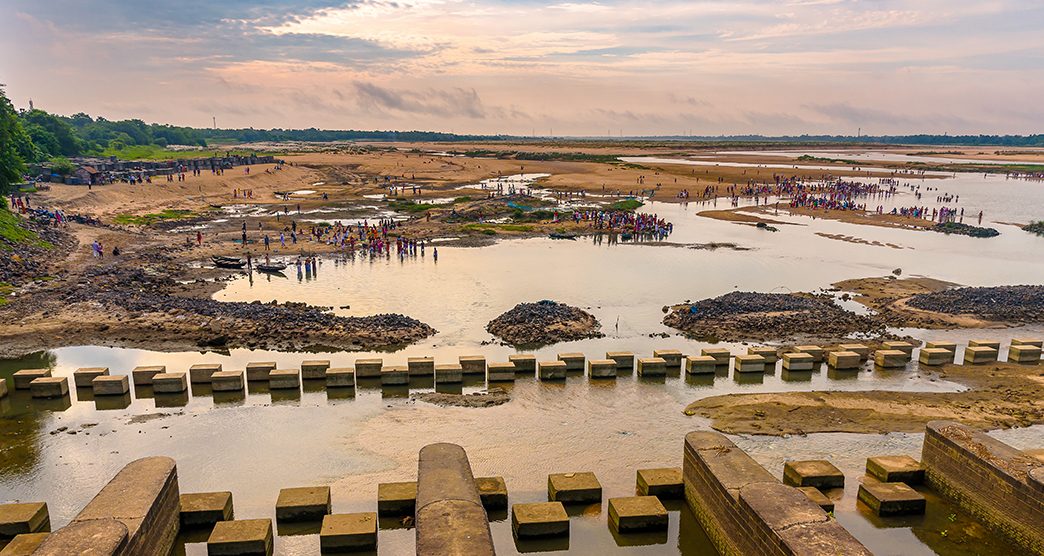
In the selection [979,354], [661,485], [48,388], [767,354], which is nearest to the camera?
[661,485]

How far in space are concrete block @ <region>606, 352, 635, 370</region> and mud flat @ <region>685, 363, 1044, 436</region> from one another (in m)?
3.98

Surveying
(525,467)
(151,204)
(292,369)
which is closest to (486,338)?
(292,369)

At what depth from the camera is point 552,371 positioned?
88.3 feet

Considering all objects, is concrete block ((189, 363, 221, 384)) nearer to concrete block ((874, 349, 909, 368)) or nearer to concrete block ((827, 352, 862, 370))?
concrete block ((827, 352, 862, 370))

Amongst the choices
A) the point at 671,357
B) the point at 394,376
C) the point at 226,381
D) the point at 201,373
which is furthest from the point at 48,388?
the point at 671,357

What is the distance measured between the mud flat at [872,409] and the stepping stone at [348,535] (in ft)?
42.4

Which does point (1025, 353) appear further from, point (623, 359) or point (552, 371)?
point (552, 371)

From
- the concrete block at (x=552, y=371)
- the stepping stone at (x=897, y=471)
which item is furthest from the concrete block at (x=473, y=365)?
the stepping stone at (x=897, y=471)

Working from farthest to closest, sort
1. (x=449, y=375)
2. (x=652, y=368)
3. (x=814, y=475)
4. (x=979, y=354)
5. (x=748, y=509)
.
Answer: (x=979, y=354), (x=652, y=368), (x=449, y=375), (x=814, y=475), (x=748, y=509)

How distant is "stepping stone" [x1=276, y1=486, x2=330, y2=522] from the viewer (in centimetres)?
1677

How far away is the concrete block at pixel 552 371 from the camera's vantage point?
26.9 m

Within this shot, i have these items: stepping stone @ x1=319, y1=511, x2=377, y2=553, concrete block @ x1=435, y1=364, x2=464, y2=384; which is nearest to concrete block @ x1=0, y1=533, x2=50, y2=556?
stepping stone @ x1=319, y1=511, x2=377, y2=553

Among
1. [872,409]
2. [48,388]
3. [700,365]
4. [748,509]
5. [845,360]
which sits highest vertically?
[748,509]

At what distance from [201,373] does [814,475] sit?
76.6 ft
